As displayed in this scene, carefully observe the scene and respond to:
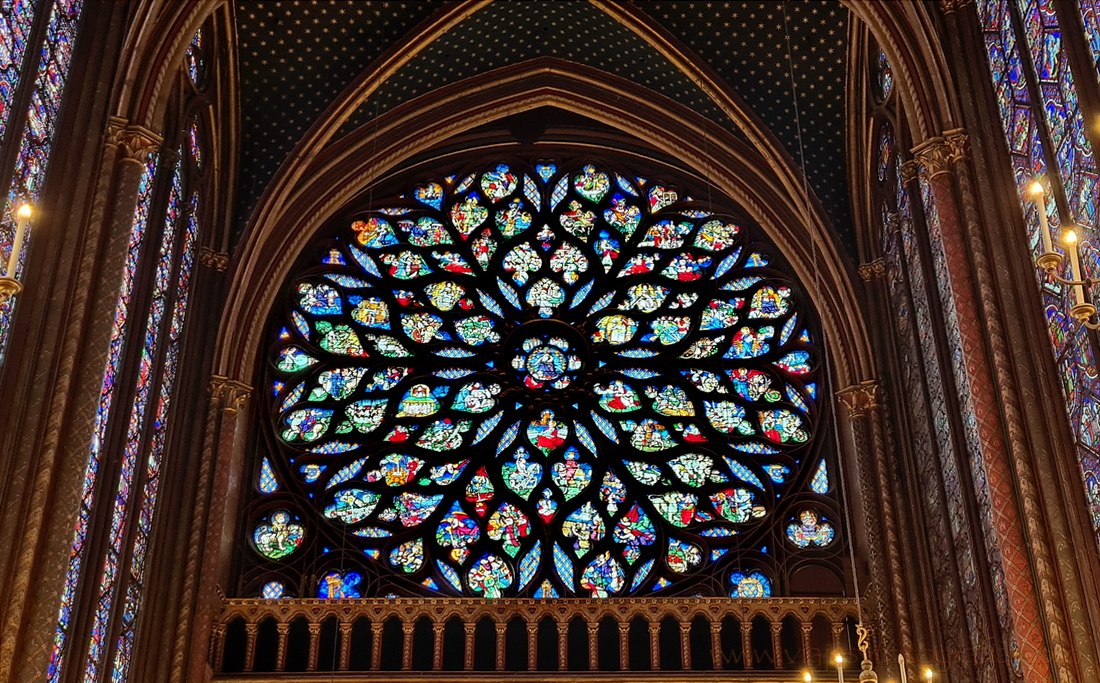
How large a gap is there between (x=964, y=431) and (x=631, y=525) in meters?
5.04

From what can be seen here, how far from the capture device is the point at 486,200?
68.0ft

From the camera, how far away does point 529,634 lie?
53.2ft

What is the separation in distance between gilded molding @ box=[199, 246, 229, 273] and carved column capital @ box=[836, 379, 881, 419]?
7.30 metres

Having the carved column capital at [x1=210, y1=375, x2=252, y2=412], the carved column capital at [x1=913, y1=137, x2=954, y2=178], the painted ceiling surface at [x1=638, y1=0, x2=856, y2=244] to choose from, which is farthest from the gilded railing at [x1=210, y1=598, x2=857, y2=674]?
the carved column capital at [x1=913, y1=137, x2=954, y2=178]

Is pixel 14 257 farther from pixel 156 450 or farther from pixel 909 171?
pixel 909 171

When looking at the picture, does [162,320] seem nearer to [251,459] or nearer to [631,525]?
[251,459]

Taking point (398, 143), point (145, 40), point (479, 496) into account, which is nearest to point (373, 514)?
Result: point (479, 496)

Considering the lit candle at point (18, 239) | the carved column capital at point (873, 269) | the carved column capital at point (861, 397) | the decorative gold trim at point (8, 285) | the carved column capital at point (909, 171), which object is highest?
the carved column capital at point (909, 171)

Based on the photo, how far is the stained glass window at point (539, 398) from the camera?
1753cm

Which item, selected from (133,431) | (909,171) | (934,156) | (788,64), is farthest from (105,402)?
(788,64)

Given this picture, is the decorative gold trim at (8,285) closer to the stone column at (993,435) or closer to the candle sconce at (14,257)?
the candle sconce at (14,257)

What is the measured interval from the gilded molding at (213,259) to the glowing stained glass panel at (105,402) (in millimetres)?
2327

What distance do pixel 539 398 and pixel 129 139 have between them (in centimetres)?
702

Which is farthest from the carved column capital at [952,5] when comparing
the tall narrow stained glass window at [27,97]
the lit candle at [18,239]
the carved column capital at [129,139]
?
the lit candle at [18,239]
